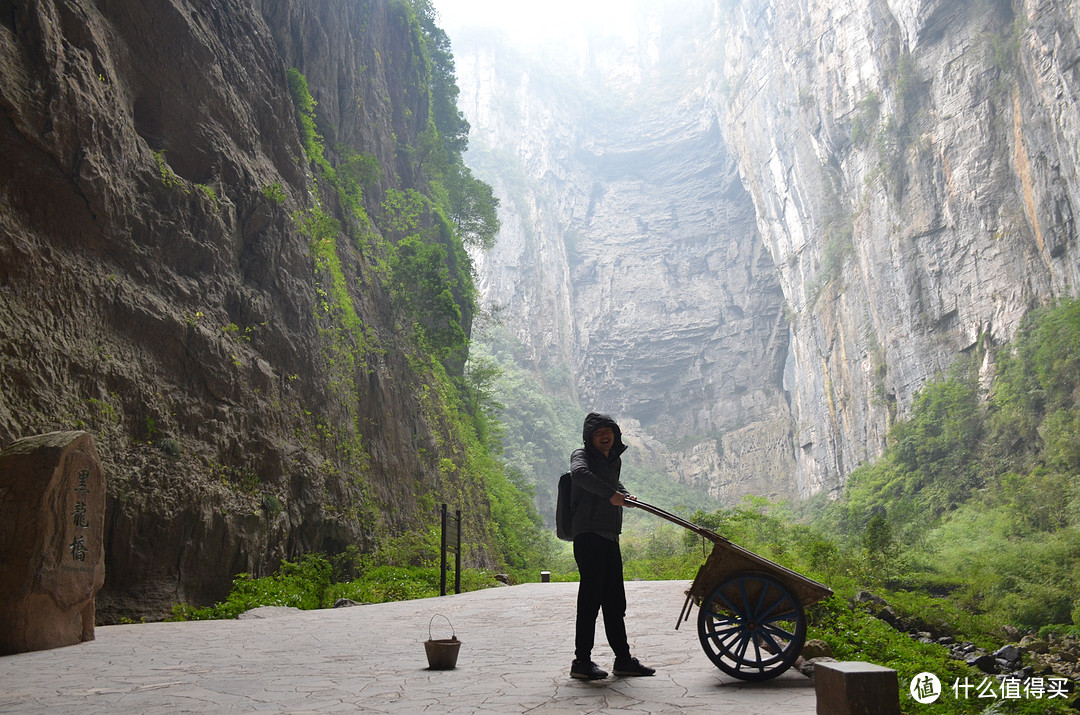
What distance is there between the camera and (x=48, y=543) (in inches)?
213

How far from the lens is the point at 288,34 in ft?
51.6

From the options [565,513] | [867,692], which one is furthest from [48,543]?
[867,692]

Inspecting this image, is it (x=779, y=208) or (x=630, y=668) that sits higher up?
(x=779, y=208)

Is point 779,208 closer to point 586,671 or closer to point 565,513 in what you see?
point 565,513

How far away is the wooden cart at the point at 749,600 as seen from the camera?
366 cm

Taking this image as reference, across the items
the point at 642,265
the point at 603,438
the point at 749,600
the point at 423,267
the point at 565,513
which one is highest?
the point at 642,265

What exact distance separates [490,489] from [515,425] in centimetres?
2411

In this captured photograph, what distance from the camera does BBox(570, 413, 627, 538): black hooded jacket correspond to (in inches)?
154

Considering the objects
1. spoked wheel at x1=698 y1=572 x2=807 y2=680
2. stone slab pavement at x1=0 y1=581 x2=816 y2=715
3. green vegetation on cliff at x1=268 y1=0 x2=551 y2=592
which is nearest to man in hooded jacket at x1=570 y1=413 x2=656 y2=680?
stone slab pavement at x1=0 y1=581 x2=816 y2=715

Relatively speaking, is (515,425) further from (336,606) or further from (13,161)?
(13,161)

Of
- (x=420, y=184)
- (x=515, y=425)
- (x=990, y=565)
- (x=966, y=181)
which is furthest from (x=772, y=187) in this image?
(x=990, y=565)

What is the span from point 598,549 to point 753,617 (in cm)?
96

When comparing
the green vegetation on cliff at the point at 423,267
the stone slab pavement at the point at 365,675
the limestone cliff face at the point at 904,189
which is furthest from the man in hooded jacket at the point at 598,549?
the limestone cliff face at the point at 904,189

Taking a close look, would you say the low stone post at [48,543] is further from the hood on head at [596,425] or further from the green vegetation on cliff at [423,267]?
the hood on head at [596,425]
